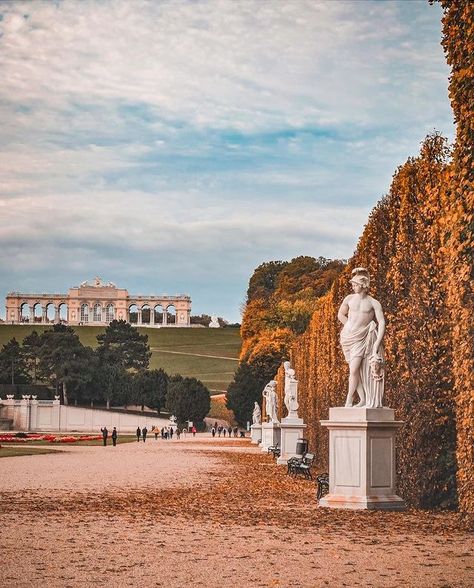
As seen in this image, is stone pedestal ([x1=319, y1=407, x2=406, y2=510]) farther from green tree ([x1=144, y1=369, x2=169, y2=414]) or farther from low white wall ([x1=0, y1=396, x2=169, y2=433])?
green tree ([x1=144, y1=369, x2=169, y2=414])

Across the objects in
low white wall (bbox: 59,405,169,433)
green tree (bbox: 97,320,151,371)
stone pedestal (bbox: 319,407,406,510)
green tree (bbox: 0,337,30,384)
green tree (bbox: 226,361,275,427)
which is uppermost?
green tree (bbox: 97,320,151,371)

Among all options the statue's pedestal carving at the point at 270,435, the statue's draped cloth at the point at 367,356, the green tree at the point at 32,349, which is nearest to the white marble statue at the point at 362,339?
the statue's draped cloth at the point at 367,356

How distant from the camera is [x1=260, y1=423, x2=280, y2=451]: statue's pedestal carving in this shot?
1661 inches

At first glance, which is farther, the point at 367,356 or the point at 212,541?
the point at 367,356

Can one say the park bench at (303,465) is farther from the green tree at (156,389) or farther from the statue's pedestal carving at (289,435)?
the green tree at (156,389)

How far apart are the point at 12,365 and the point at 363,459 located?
9774 centimetres

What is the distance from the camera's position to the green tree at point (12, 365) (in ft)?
355

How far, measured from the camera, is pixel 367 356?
16.5m

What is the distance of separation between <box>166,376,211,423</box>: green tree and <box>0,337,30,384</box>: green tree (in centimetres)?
2314

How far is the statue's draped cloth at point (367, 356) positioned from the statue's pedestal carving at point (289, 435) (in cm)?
1586

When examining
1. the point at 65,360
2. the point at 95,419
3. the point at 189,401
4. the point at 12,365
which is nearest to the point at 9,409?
the point at 65,360

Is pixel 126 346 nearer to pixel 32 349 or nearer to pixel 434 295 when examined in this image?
pixel 32 349

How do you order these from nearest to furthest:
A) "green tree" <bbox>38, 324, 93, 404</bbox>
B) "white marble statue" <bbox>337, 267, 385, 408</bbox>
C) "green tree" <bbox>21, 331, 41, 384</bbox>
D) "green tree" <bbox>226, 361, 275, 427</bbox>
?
1. "white marble statue" <bbox>337, 267, 385, 408</bbox>
2. "green tree" <bbox>226, 361, 275, 427</bbox>
3. "green tree" <bbox>38, 324, 93, 404</bbox>
4. "green tree" <bbox>21, 331, 41, 384</bbox>

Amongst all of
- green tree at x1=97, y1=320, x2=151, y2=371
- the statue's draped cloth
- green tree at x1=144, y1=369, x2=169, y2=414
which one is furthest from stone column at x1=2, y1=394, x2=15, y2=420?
the statue's draped cloth
